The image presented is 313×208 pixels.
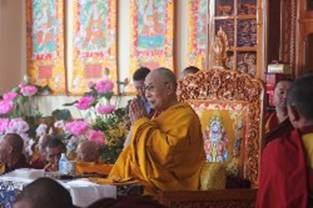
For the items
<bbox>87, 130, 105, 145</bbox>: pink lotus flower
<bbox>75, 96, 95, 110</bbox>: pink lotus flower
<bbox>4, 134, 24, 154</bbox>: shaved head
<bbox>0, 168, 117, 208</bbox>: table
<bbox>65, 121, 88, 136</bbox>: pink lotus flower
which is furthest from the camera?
<bbox>75, 96, 95, 110</bbox>: pink lotus flower

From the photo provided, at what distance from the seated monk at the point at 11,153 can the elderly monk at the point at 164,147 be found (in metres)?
0.62

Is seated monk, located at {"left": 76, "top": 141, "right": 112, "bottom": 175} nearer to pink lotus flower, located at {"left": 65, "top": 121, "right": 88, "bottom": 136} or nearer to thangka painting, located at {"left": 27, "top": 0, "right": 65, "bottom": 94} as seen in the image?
pink lotus flower, located at {"left": 65, "top": 121, "right": 88, "bottom": 136}

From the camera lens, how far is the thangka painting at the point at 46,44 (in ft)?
23.6

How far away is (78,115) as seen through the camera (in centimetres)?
693

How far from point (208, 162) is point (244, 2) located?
1.89 m

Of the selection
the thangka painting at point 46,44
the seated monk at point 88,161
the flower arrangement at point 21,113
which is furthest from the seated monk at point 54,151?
the thangka painting at point 46,44

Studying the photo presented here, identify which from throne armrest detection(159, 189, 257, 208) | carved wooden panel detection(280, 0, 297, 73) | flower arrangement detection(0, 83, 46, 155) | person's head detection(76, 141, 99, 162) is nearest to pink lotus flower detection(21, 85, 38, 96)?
flower arrangement detection(0, 83, 46, 155)

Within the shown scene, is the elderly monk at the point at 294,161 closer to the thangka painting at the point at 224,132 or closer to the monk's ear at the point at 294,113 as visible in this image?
the monk's ear at the point at 294,113

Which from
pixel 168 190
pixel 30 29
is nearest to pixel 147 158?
pixel 168 190

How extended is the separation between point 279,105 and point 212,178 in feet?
2.13

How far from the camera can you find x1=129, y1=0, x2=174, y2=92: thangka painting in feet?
20.9

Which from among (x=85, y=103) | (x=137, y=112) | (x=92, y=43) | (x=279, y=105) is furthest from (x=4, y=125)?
(x=279, y=105)

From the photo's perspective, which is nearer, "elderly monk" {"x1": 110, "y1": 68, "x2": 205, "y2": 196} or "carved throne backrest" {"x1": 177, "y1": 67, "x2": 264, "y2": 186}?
"elderly monk" {"x1": 110, "y1": 68, "x2": 205, "y2": 196}

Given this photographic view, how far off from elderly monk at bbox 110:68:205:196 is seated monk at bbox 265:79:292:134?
500 mm
